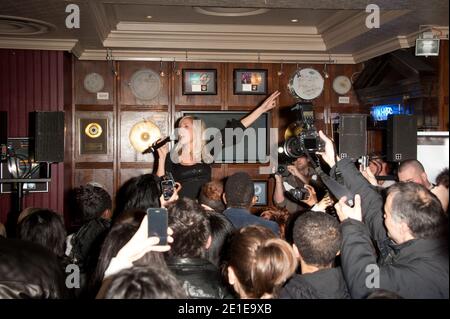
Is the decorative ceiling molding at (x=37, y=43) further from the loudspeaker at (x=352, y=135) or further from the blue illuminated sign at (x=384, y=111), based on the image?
the blue illuminated sign at (x=384, y=111)

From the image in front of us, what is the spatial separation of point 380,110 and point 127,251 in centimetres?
478

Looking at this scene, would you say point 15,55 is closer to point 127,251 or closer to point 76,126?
point 76,126

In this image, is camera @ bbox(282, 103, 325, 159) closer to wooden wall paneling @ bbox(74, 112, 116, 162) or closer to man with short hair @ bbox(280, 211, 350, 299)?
man with short hair @ bbox(280, 211, 350, 299)

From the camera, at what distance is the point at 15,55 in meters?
5.54

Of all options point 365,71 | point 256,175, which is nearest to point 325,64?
point 365,71

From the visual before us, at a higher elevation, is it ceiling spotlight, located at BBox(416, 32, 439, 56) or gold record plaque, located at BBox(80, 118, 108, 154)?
ceiling spotlight, located at BBox(416, 32, 439, 56)

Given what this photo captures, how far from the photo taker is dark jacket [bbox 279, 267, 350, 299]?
1.80 metres

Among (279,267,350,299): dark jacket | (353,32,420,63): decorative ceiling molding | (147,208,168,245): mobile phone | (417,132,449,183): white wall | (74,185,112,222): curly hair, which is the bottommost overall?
(279,267,350,299): dark jacket

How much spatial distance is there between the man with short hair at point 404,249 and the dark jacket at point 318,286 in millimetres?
40

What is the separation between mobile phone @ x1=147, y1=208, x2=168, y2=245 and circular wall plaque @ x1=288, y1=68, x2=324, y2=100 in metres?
4.99

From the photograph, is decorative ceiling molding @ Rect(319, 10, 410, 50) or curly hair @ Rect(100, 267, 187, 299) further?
decorative ceiling molding @ Rect(319, 10, 410, 50)

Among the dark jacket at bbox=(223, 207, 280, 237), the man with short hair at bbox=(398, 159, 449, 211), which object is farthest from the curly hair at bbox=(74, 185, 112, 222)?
the man with short hair at bbox=(398, 159, 449, 211)
